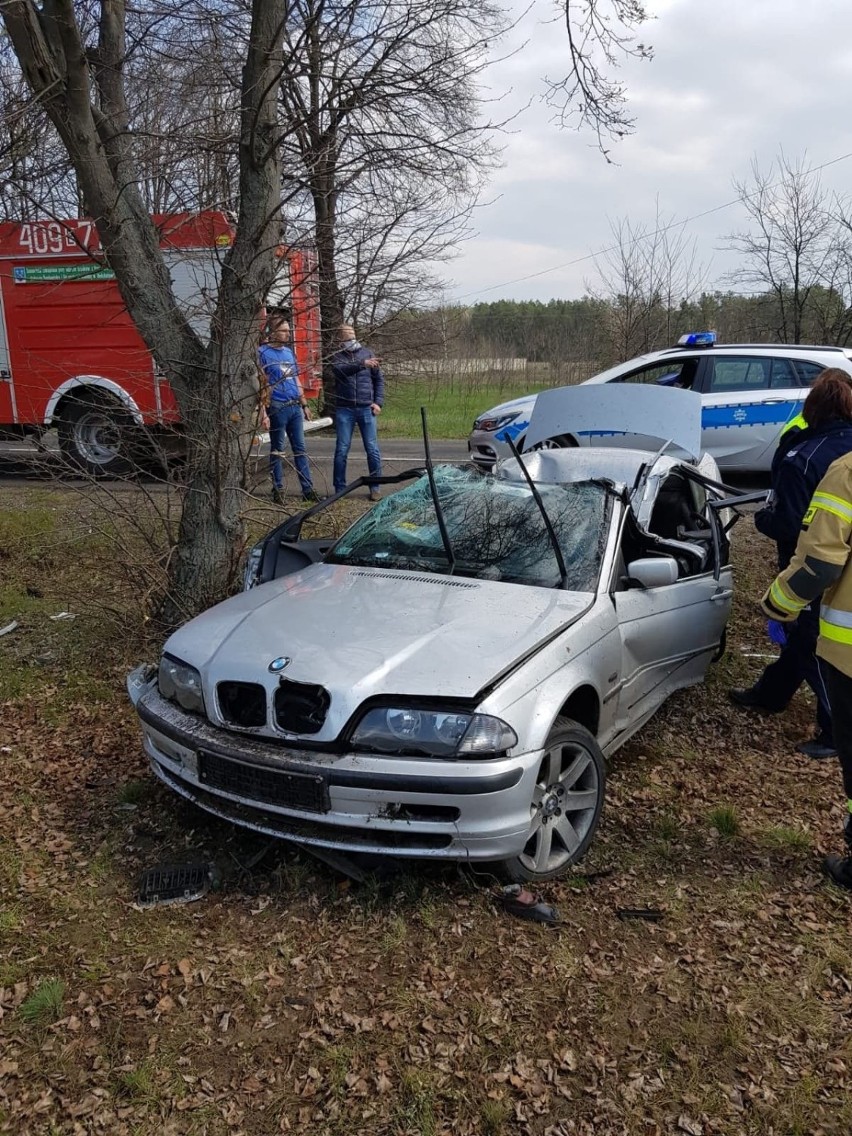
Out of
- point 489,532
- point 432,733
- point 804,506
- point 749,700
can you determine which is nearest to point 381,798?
point 432,733

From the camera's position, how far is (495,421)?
981 centimetres

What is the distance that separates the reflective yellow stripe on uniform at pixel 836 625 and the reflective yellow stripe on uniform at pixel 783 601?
9 centimetres

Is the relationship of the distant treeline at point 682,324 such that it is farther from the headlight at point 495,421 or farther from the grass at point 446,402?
the headlight at point 495,421

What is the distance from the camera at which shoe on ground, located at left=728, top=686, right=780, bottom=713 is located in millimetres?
5023

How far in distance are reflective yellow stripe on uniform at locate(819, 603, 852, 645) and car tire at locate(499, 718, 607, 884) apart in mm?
972

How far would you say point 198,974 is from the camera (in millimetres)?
2795

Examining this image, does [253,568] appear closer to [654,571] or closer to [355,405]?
[654,571]

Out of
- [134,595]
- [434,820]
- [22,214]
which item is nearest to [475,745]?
[434,820]

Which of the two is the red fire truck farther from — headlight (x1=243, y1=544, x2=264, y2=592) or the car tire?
the car tire

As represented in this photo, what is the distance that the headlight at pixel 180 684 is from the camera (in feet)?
10.9

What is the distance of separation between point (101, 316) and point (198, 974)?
361 inches

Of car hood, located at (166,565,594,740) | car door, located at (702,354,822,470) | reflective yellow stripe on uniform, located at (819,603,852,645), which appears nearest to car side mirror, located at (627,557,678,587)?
car hood, located at (166,565,594,740)

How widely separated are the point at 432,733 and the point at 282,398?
4848 millimetres

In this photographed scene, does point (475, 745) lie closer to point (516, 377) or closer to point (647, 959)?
point (647, 959)
